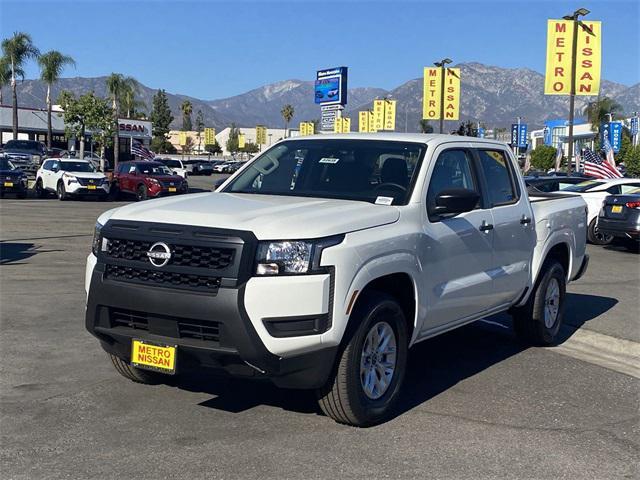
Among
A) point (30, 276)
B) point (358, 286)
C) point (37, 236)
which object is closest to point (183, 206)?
point (358, 286)

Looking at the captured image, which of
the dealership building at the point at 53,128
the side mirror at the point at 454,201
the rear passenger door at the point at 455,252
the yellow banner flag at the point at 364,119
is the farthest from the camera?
the dealership building at the point at 53,128

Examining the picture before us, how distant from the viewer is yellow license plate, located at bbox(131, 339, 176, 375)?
15.6 feet

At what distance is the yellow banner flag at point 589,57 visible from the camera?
27.0 metres

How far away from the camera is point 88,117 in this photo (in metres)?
53.5

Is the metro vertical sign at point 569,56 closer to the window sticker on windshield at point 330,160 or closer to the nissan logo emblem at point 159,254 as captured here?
the window sticker on windshield at point 330,160

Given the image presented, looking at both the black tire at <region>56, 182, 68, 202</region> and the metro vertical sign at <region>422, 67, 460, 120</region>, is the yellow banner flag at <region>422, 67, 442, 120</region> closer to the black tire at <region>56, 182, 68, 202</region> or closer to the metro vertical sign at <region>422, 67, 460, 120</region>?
the metro vertical sign at <region>422, 67, 460, 120</region>

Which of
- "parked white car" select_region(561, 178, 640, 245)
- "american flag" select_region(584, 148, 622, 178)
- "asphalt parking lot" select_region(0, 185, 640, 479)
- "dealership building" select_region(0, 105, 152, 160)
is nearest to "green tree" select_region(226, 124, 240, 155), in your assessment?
"dealership building" select_region(0, 105, 152, 160)

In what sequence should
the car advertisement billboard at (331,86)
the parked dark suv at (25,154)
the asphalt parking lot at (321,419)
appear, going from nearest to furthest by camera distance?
the asphalt parking lot at (321,419)
the car advertisement billboard at (331,86)
the parked dark suv at (25,154)

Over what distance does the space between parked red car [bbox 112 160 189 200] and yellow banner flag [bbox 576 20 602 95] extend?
52.3 ft

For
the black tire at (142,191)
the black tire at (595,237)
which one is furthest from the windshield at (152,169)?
the black tire at (595,237)

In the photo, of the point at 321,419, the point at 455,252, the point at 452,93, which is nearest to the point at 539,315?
the point at 455,252

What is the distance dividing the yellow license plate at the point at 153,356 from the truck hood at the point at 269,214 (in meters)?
0.78

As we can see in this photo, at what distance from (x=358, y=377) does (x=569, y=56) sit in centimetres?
2504

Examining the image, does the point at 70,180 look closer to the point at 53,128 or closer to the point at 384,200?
the point at 384,200
